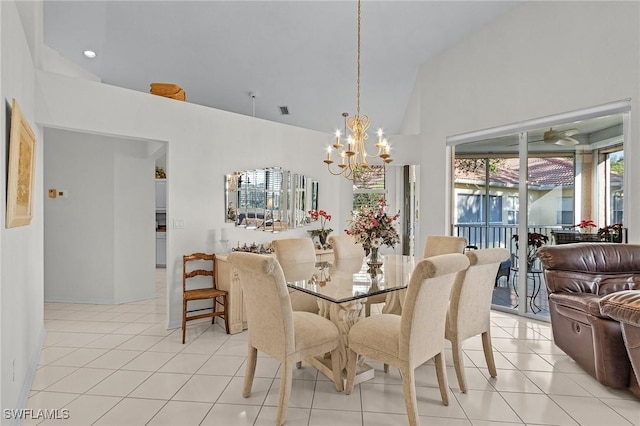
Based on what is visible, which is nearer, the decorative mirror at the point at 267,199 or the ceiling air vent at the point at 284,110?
the decorative mirror at the point at 267,199

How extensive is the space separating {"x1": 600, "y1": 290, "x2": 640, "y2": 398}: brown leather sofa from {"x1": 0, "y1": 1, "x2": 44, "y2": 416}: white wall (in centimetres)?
349

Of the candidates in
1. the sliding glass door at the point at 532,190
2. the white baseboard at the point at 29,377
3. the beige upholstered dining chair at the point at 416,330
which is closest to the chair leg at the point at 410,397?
the beige upholstered dining chair at the point at 416,330

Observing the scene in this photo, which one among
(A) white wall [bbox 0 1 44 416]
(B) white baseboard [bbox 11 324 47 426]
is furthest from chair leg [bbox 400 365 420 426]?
(B) white baseboard [bbox 11 324 47 426]

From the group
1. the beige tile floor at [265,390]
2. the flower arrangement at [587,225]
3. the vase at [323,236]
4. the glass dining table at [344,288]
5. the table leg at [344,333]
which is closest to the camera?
the beige tile floor at [265,390]

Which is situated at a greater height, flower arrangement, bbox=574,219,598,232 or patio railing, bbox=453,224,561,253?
flower arrangement, bbox=574,219,598,232

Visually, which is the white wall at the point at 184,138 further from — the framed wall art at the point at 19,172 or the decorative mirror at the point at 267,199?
the framed wall art at the point at 19,172

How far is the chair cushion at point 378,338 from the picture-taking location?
208cm

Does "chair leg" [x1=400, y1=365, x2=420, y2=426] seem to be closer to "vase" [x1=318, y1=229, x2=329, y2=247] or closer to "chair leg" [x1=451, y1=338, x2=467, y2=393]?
"chair leg" [x1=451, y1=338, x2=467, y2=393]

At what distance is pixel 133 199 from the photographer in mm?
4852

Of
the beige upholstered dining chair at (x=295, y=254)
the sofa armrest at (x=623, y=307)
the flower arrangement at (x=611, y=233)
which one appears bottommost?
the sofa armrest at (x=623, y=307)

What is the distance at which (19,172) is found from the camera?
2.07m

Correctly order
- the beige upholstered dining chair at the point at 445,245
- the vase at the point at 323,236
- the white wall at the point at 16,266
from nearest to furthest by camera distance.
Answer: the white wall at the point at 16,266, the beige upholstered dining chair at the point at 445,245, the vase at the point at 323,236

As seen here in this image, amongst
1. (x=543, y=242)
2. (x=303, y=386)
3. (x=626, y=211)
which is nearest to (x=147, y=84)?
(x=303, y=386)

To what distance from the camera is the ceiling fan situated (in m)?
3.91
